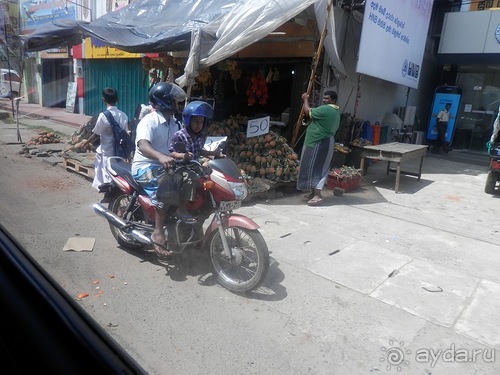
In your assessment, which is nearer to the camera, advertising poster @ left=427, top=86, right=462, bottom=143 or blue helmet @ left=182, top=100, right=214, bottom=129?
blue helmet @ left=182, top=100, right=214, bottom=129

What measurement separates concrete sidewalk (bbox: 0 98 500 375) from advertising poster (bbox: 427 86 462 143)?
6.92m

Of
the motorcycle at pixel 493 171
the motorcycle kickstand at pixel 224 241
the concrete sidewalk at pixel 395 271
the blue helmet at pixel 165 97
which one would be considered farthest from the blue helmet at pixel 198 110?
the motorcycle at pixel 493 171

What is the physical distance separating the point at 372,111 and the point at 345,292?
8.03 metres

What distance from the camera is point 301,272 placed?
3.81 m

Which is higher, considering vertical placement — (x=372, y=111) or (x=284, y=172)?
(x=372, y=111)

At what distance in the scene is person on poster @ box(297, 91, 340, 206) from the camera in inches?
235

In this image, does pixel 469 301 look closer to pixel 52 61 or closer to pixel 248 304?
pixel 248 304

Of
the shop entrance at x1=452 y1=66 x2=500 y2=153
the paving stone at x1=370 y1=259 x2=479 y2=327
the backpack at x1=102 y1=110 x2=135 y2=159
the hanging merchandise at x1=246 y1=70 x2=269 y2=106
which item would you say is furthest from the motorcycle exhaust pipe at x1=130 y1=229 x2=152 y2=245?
the shop entrance at x1=452 y1=66 x2=500 y2=153

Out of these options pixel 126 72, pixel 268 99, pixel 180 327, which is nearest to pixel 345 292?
pixel 180 327

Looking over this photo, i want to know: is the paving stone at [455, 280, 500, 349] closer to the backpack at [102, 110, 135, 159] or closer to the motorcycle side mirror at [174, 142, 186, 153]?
the motorcycle side mirror at [174, 142, 186, 153]

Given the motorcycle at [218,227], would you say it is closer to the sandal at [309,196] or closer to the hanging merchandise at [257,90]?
the sandal at [309,196]

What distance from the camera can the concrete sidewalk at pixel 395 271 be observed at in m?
2.80

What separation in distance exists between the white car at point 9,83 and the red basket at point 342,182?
5.25 metres

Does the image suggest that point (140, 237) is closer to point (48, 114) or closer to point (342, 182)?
point (342, 182)
